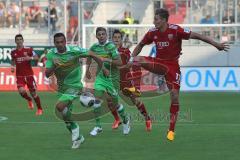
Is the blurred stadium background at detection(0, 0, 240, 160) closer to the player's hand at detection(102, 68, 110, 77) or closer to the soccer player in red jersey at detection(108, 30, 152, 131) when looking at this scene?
the soccer player in red jersey at detection(108, 30, 152, 131)

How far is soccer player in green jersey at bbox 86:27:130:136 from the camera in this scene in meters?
13.3

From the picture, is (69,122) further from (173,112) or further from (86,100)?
(173,112)

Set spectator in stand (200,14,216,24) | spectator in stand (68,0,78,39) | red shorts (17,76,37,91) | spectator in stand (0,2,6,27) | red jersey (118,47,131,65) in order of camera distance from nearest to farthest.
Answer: red jersey (118,47,131,65)
red shorts (17,76,37,91)
spectator in stand (200,14,216,24)
spectator in stand (68,0,78,39)
spectator in stand (0,2,6,27)

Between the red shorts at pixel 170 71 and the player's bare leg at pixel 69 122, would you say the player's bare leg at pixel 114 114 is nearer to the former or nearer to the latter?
the red shorts at pixel 170 71

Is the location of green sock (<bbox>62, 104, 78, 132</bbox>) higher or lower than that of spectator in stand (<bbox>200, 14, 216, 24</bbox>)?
lower

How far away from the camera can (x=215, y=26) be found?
2675 cm

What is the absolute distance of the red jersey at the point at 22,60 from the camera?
19328mm

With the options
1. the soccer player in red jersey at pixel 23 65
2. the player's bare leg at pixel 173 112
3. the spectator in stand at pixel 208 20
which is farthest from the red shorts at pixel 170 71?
the spectator in stand at pixel 208 20

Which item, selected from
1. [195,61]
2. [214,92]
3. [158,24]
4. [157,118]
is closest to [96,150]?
[158,24]

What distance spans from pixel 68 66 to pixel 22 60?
Answer: 311 inches

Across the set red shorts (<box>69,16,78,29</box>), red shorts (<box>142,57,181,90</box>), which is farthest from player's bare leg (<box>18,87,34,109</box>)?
red shorts (<box>69,16,78,29</box>)

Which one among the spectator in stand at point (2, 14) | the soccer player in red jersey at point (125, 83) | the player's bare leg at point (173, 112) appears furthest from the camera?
the spectator in stand at point (2, 14)

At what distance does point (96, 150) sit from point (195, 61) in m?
16.2

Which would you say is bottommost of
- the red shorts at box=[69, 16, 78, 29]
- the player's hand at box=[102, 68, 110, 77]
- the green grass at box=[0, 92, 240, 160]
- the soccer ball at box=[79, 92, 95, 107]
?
the green grass at box=[0, 92, 240, 160]
